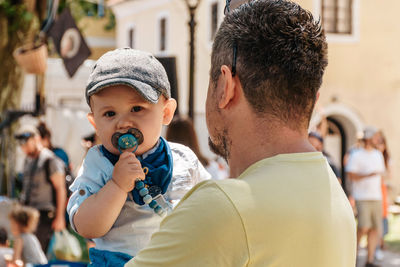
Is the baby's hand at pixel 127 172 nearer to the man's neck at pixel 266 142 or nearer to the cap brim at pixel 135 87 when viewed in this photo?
the cap brim at pixel 135 87

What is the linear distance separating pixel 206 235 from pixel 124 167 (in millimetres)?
661

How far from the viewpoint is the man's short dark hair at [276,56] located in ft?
5.32

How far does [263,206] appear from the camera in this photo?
4.95 feet

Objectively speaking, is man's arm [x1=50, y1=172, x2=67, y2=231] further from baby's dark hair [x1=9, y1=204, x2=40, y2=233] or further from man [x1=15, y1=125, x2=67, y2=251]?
baby's dark hair [x1=9, y1=204, x2=40, y2=233]

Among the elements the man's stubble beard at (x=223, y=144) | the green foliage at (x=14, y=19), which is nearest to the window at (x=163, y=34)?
the green foliage at (x=14, y=19)

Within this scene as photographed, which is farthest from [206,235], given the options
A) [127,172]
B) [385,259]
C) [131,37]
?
[131,37]

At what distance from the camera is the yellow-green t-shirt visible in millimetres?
1472

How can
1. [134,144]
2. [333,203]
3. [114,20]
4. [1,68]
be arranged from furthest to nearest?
[114,20] < [1,68] < [134,144] < [333,203]

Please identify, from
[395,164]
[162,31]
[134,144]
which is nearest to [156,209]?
[134,144]

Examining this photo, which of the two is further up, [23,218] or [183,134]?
[183,134]

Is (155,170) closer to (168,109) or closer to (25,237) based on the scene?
(168,109)

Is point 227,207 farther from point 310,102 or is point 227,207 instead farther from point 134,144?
point 134,144

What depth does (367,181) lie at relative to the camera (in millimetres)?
10672

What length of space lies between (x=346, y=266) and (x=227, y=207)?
39 cm
